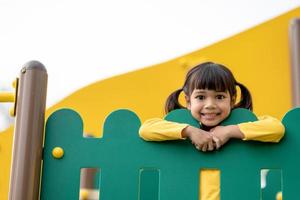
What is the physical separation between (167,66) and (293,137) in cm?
96

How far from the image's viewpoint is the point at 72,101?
203cm

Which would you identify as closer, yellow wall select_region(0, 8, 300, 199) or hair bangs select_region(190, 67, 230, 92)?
hair bangs select_region(190, 67, 230, 92)

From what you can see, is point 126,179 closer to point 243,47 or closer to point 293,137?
point 293,137

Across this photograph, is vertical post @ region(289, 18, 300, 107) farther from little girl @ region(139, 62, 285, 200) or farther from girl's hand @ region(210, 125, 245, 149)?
girl's hand @ region(210, 125, 245, 149)

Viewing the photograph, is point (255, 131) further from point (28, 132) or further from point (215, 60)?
point (215, 60)

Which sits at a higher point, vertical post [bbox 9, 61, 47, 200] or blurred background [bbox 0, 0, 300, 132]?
blurred background [bbox 0, 0, 300, 132]

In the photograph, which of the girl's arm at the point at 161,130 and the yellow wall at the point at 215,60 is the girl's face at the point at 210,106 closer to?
the girl's arm at the point at 161,130

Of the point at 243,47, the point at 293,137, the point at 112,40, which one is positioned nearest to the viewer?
the point at 293,137

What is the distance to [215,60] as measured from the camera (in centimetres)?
197

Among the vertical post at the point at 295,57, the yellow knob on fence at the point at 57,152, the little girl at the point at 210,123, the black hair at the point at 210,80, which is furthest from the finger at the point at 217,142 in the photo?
the vertical post at the point at 295,57

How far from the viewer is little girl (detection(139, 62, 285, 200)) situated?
1.08 meters

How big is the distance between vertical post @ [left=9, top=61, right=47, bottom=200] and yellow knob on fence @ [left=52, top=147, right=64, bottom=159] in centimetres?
3

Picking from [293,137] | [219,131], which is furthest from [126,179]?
[293,137]

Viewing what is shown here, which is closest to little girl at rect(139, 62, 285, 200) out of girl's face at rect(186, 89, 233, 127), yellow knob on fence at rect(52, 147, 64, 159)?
girl's face at rect(186, 89, 233, 127)
